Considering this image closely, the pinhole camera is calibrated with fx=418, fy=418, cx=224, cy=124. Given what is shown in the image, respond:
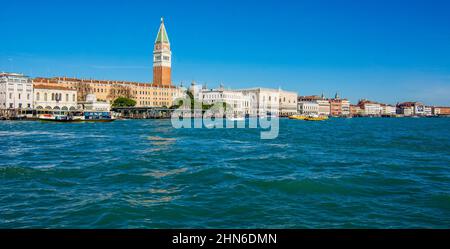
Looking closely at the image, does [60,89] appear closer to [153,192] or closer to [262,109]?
[262,109]

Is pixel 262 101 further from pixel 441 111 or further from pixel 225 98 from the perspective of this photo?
pixel 441 111

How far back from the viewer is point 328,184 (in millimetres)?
9883

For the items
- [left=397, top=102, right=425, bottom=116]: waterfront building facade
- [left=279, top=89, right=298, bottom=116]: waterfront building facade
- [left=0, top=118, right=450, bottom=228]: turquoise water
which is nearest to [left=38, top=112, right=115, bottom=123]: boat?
[left=0, top=118, right=450, bottom=228]: turquoise water

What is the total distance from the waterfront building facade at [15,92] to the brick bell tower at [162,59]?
3871cm

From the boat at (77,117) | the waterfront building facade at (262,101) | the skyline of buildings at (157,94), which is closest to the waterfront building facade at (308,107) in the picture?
the skyline of buildings at (157,94)

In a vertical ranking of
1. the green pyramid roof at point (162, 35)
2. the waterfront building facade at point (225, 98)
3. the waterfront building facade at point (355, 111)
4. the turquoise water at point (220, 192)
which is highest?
the green pyramid roof at point (162, 35)

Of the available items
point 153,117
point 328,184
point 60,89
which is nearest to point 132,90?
point 153,117

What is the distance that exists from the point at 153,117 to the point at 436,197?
2818 inches

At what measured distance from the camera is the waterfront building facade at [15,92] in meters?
61.0

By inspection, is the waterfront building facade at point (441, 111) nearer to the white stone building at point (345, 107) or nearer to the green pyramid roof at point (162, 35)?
the white stone building at point (345, 107)

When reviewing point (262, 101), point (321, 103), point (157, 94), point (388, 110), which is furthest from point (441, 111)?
point (157, 94)

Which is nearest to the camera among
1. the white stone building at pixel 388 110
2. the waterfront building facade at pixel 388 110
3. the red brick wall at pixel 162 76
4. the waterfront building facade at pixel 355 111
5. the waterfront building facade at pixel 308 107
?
the red brick wall at pixel 162 76

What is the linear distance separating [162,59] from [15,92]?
42228mm

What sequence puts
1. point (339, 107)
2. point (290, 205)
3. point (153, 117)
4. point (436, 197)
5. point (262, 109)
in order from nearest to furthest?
point (290, 205) → point (436, 197) → point (153, 117) → point (262, 109) → point (339, 107)
